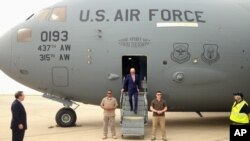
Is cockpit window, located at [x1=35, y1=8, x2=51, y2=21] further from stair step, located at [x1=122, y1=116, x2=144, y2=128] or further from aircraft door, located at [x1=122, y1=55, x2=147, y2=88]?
stair step, located at [x1=122, y1=116, x2=144, y2=128]

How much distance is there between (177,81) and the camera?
47.2 ft

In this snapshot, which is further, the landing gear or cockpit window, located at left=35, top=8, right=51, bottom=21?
cockpit window, located at left=35, top=8, right=51, bottom=21

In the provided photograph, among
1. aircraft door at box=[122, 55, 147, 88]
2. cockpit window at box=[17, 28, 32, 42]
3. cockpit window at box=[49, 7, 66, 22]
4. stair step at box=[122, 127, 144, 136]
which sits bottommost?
stair step at box=[122, 127, 144, 136]

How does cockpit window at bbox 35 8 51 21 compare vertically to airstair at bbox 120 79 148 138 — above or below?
above

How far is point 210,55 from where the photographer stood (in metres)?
14.5

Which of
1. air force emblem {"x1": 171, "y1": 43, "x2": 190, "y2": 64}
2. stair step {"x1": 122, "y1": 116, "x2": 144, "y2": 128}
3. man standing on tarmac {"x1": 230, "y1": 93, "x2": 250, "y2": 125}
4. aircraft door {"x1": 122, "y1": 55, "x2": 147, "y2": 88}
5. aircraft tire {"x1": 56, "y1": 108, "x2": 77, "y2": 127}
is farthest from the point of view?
aircraft door {"x1": 122, "y1": 55, "x2": 147, "y2": 88}

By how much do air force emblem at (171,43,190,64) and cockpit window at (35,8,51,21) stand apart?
5.46 metres

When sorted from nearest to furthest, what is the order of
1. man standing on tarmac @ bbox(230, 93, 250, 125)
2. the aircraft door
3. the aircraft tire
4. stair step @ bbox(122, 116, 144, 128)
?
1. man standing on tarmac @ bbox(230, 93, 250, 125)
2. stair step @ bbox(122, 116, 144, 128)
3. the aircraft tire
4. the aircraft door

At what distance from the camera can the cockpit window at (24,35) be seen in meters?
14.9

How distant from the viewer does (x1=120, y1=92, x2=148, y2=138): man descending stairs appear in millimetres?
12891

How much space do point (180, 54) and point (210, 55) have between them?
3.87 feet

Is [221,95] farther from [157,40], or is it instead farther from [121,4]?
[121,4]

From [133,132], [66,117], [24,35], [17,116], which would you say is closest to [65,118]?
[66,117]

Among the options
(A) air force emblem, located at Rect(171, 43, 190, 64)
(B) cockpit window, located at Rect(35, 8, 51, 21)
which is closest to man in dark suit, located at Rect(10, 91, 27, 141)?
(B) cockpit window, located at Rect(35, 8, 51, 21)
